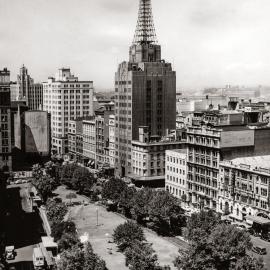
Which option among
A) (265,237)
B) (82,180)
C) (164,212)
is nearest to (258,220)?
(265,237)

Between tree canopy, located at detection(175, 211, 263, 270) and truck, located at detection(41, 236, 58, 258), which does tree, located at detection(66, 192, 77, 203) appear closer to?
truck, located at detection(41, 236, 58, 258)

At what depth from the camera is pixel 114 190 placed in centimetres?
13838

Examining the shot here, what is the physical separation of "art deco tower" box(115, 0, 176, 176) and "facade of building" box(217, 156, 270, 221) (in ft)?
182

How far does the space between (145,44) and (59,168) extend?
58.2 metres

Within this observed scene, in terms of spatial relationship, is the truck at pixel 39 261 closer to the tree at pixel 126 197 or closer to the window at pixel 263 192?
the tree at pixel 126 197

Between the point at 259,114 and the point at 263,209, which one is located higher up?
the point at 259,114

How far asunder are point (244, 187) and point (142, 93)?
217 feet

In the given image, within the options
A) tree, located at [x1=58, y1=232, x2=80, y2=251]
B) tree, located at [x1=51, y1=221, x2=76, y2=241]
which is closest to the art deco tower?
tree, located at [x1=51, y1=221, x2=76, y2=241]

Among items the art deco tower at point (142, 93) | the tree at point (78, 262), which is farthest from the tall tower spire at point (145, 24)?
the tree at point (78, 262)

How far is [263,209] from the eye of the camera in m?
122

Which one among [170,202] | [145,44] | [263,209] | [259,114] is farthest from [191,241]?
[145,44]

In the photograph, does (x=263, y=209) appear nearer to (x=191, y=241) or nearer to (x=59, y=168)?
(x=191, y=241)

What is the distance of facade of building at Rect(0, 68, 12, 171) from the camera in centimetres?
18944

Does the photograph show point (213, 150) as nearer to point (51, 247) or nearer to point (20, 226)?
point (51, 247)
